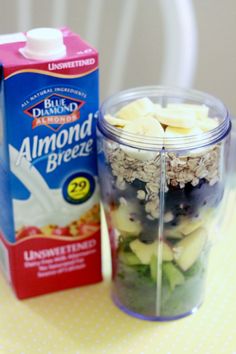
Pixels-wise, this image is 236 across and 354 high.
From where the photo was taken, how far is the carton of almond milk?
1.84 feet

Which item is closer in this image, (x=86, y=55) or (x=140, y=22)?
(x=86, y=55)

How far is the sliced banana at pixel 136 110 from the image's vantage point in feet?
1.90

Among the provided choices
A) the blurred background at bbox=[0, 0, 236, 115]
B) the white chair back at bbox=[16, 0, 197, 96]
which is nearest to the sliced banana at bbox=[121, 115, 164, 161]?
the white chair back at bbox=[16, 0, 197, 96]

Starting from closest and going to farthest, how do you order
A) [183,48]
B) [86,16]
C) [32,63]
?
[32,63], [183,48], [86,16]

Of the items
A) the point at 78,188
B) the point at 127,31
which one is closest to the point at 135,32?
the point at 127,31

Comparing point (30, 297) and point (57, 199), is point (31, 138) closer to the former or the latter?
point (57, 199)

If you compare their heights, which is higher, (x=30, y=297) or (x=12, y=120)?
(x=12, y=120)

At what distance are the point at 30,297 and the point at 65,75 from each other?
0.83 ft

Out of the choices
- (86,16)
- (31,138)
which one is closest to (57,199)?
(31,138)

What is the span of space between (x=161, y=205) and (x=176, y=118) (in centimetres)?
8

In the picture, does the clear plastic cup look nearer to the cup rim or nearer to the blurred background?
the cup rim

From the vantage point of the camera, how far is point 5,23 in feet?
3.40

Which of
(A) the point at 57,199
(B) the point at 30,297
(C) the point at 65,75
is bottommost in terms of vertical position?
(B) the point at 30,297

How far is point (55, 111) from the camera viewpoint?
581 mm
